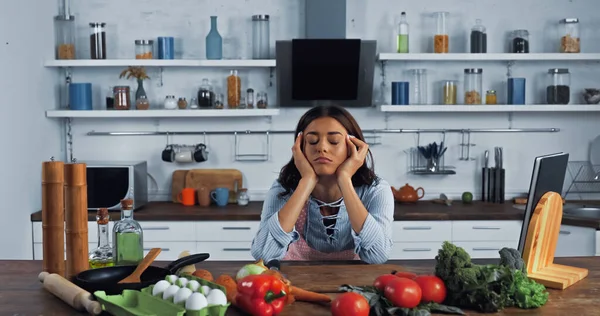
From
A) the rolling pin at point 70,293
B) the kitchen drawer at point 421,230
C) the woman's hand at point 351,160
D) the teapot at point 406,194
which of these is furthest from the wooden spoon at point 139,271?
the teapot at point 406,194

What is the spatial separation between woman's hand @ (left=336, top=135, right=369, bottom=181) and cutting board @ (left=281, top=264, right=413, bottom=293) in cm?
38

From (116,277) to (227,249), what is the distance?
2.52 metres

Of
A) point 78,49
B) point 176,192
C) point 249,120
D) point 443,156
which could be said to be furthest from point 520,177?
point 78,49

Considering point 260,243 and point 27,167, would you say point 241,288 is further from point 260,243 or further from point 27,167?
point 27,167

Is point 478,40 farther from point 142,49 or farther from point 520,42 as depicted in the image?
point 142,49

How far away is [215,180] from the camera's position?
5.23 m

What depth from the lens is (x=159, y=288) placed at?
76.5 inches

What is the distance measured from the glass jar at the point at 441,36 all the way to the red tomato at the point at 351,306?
3.48 metres

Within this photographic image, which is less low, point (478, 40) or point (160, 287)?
point (478, 40)

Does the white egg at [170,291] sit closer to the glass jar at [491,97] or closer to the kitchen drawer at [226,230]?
the kitchen drawer at [226,230]

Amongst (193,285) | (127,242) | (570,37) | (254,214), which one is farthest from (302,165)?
(570,37)

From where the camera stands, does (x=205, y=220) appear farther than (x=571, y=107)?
No

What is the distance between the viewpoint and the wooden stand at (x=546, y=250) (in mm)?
2322

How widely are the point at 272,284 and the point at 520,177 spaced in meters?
3.81
